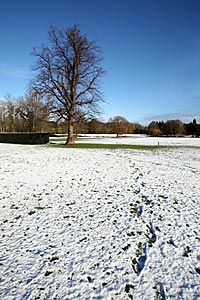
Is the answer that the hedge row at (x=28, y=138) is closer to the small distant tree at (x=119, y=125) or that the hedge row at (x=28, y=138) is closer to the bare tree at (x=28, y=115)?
the bare tree at (x=28, y=115)

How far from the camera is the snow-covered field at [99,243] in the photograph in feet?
9.81

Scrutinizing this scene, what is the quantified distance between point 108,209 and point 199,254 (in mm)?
2749

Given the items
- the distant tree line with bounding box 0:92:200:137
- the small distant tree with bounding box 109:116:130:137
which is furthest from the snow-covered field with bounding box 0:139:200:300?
the small distant tree with bounding box 109:116:130:137

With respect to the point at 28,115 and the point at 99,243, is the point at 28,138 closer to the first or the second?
the point at 28,115

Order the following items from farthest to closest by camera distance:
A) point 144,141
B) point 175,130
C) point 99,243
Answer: point 175,130, point 144,141, point 99,243

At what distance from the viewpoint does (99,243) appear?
13.5 ft

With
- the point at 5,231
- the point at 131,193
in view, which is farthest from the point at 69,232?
the point at 131,193

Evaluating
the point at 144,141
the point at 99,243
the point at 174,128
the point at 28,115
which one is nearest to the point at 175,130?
the point at 174,128

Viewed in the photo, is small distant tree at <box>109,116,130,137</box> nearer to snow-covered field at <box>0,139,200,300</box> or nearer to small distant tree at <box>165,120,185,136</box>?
small distant tree at <box>165,120,185,136</box>

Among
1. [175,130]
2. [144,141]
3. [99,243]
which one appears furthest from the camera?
[175,130]

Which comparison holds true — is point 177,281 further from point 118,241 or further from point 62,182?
point 62,182

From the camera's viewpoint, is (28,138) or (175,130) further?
(175,130)

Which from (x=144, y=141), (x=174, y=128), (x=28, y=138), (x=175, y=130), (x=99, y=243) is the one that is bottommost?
(x=99, y=243)

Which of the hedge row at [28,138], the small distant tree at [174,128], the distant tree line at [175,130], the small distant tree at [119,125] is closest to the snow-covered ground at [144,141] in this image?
the hedge row at [28,138]
